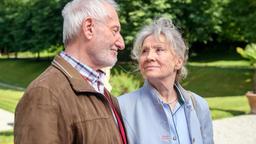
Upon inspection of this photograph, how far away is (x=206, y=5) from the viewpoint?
3509 cm

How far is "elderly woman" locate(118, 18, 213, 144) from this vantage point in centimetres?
306

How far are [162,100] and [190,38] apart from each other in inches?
1328

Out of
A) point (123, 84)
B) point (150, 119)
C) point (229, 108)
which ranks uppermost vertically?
point (150, 119)

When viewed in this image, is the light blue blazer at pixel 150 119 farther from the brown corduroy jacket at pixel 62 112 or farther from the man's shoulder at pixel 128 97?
the brown corduroy jacket at pixel 62 112

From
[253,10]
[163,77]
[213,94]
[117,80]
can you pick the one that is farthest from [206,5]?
[163,77]

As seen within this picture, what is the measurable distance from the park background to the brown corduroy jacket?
1004 centimetres

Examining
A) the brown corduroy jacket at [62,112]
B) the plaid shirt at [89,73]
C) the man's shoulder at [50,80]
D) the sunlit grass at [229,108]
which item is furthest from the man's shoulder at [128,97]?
the sunlit grass at [229,108]

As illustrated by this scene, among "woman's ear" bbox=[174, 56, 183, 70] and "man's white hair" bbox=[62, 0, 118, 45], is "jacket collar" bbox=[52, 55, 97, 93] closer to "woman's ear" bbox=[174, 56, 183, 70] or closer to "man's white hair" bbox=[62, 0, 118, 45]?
"man's white hair" bbox=[62, 0, 118, 45]

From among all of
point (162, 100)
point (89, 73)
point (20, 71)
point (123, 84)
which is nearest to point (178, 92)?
point (162, 100)

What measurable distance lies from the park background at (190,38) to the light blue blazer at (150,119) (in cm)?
936

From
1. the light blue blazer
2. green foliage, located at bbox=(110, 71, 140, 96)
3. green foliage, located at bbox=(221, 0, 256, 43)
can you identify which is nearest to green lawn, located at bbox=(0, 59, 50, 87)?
green foliage, located at bbox=(221, 0, 256, 43)

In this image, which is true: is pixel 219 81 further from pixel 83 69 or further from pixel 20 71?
pixel 83 69

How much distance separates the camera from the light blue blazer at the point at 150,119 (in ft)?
9.93

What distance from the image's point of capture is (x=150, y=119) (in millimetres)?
3094
